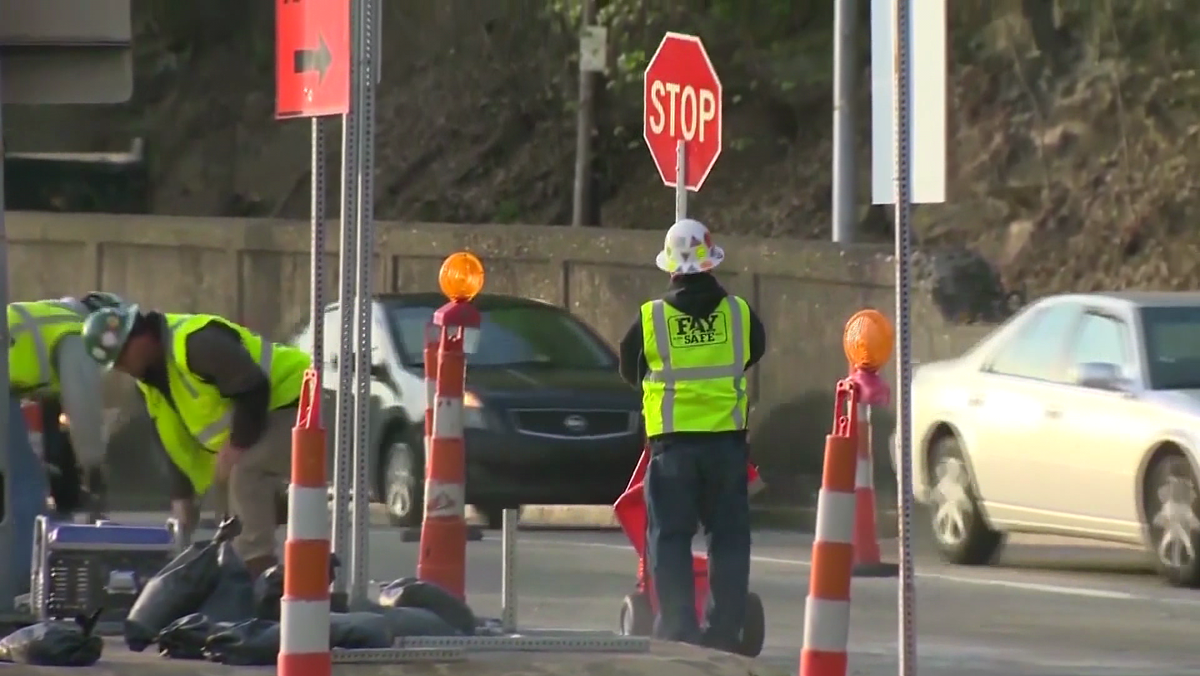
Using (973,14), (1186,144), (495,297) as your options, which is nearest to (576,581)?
(495,297)

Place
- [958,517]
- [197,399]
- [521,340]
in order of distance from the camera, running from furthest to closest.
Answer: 1. [521,340]
2. [958,517]
3. [197,399]

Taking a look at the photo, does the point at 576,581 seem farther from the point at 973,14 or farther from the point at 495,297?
the point at 973,14

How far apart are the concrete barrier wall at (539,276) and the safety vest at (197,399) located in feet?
32.9

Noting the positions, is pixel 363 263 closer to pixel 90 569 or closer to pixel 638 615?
pixel 90 569

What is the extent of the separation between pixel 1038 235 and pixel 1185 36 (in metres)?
2.14

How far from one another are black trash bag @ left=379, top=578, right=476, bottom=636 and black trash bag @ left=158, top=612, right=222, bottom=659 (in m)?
0.82

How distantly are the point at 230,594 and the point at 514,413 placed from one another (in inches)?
372

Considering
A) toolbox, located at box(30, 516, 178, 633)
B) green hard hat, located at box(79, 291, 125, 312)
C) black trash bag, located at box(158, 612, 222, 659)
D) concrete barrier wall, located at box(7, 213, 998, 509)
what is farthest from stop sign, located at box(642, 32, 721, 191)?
black trash bag, located at box(158, 612, 222, 659)

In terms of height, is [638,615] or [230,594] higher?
[230,594]

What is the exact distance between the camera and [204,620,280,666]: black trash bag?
8172 millimetres

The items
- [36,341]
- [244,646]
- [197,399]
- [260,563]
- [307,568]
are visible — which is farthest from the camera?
[36,341]

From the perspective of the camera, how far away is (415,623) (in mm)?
8672

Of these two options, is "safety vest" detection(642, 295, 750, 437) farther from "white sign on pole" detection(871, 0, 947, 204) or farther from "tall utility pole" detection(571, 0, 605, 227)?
"tall utility pole" detection(571, 0, 605, 227)

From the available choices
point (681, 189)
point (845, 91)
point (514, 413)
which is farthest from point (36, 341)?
point (845, 91)
